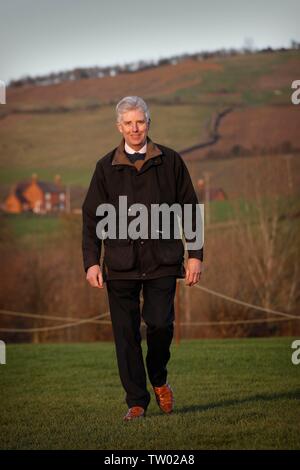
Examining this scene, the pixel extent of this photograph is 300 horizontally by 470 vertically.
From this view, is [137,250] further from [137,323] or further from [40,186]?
[40,186]

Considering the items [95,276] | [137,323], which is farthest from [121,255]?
[137,323]

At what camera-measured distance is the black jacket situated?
8.38 metres

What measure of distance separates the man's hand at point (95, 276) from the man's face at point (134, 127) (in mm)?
936

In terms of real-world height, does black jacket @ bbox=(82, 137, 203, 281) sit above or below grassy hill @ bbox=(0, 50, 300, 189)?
below

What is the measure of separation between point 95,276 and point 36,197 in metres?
34.9

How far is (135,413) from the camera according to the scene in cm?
849

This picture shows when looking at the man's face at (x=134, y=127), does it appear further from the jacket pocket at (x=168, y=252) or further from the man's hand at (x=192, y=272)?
the man's hand at (x=192, y=272)

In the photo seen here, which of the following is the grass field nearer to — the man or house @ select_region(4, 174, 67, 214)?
the man

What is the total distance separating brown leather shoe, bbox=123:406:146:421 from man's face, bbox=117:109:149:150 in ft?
6.27

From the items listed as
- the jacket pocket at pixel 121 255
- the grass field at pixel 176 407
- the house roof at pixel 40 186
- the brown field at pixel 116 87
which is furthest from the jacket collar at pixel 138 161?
the brown field at pixel 116 87

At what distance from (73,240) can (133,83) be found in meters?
8.67

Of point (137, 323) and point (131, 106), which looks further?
point (137, 323)

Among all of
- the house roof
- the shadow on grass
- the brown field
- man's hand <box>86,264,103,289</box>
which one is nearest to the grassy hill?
the brown field

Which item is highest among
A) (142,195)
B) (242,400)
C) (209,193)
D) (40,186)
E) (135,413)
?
(142,195)
